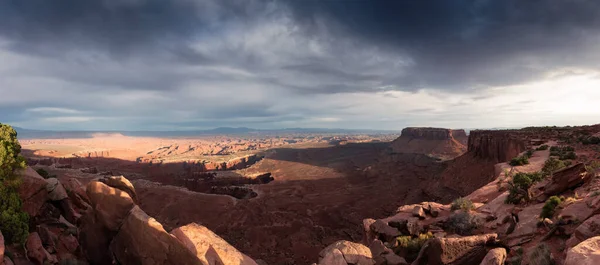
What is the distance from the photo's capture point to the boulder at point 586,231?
994 centimetres

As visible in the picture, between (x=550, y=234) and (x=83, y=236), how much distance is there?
2037 cm

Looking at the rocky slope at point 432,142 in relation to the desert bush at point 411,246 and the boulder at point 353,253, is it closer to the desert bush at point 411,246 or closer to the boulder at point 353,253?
the desert bush at point 411,246

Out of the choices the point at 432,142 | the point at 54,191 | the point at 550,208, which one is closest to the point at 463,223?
the point at 550,208

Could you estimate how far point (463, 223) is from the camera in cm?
1633

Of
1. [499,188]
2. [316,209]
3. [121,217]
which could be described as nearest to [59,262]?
[121,217]

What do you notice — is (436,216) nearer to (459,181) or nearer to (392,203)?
(459,181)

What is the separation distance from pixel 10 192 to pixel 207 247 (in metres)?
10.7

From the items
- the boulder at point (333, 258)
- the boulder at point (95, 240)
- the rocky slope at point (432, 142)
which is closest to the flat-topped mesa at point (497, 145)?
the boulder at point (333, 258)

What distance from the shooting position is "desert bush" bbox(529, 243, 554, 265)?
9.55 metres

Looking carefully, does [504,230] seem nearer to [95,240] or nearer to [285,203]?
[95,240]

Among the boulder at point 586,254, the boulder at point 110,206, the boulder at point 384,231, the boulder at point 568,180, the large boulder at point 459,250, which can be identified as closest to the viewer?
the boulder at point 586,254

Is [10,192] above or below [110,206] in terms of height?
above

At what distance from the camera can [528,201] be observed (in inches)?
676

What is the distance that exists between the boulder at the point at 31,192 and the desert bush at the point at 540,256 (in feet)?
74.0
